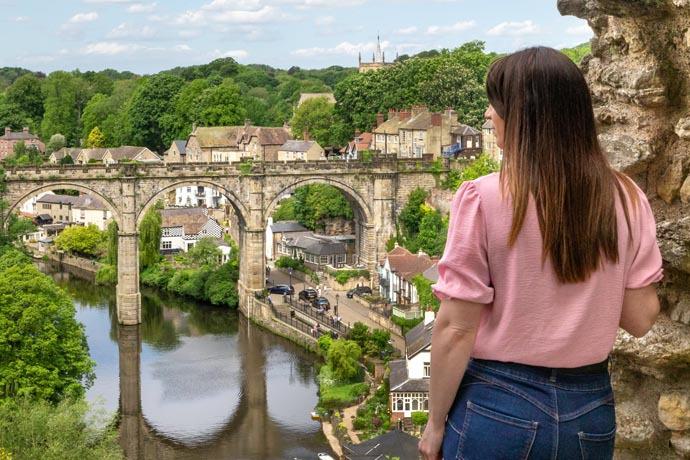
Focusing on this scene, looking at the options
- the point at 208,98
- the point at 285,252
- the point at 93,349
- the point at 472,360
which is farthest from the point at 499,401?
the point at 208,98

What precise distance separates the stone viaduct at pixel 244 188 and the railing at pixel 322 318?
2.85 meters

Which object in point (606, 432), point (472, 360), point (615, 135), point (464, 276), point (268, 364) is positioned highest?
point (615, 135)

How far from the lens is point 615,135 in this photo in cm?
454

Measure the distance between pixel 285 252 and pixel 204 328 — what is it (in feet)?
48.5

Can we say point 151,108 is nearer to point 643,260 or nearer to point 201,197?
point 201,197

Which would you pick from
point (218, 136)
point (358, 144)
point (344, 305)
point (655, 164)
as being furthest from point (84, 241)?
point (655, 164)

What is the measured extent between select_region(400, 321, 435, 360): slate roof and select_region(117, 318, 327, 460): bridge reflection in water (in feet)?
13.0

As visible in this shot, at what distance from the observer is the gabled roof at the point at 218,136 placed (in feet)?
241

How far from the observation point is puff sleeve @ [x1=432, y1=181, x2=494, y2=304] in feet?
11.3

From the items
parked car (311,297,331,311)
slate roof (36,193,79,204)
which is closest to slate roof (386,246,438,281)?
parked car (311,297,331,311)

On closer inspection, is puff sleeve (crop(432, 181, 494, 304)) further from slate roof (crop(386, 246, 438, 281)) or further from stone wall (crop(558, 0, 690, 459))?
slate roof (crop(386, 246, 438, 281))

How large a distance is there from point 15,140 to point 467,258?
91.1 m

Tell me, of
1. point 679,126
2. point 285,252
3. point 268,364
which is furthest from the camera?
point 285,252

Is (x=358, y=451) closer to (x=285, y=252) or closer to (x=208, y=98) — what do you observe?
(x=285, y=252)
